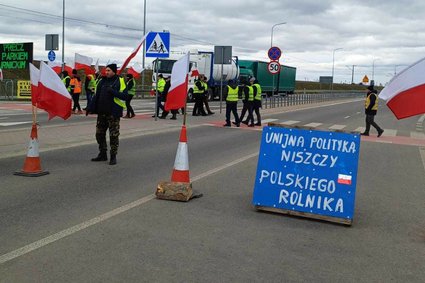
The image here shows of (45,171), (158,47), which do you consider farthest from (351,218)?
(158,47)

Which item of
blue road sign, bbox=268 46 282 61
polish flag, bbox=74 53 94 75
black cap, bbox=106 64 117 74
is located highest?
blue road sign, bbox=268 46 282 61

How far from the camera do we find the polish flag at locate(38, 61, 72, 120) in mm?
8883

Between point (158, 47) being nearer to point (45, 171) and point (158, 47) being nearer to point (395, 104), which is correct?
point (45, 171)

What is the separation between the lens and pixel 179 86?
25.7 ft

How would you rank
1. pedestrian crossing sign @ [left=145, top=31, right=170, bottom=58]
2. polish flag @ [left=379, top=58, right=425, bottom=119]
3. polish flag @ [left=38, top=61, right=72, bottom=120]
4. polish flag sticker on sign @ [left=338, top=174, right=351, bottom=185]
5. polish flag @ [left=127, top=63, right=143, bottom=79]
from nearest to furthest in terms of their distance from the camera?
polish flag @ [left=379, top=58, right=425, bottom=119] → polish flag sticker on sign @ [left=338, top=174, right=351, bottom=185] → polish flag @ [left=38, top=61, right=72, bottom=120] → pedestrian crossing sign @ [left=145, top=31, right=170, bottom=58] → polish flag @ [left=127, top=63, right=143, bottom=79]

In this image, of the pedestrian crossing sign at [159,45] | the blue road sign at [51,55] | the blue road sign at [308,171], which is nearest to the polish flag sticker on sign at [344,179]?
the blue road sign at [308,171]

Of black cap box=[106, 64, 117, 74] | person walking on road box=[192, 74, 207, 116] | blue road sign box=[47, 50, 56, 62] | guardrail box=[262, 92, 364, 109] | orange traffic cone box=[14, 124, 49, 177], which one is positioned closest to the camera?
orange traffic cone box=[14, 124, 49, 177]

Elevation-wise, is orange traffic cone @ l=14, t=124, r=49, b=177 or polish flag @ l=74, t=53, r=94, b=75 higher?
polish flag @ l=74, t=53, r=94, b=75

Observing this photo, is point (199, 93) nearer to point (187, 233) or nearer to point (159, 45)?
point (159, 45)

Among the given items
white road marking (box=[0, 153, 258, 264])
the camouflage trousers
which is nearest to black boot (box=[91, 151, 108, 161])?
the camouflage trousers

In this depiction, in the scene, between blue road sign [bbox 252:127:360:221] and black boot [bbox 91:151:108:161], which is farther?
black boot [bbox 91:151:108:161]

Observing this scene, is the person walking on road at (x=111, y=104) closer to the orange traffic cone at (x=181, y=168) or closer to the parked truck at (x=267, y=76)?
A: the orange traffic cone at (x=181, y=168)

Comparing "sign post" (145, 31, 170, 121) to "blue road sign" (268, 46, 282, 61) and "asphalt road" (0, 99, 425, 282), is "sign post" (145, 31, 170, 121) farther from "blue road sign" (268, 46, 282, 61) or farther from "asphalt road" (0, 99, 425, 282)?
"asphalt road" (0, 99, 425, 282)

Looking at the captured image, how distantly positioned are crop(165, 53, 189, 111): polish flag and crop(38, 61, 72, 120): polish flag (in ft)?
7.44
